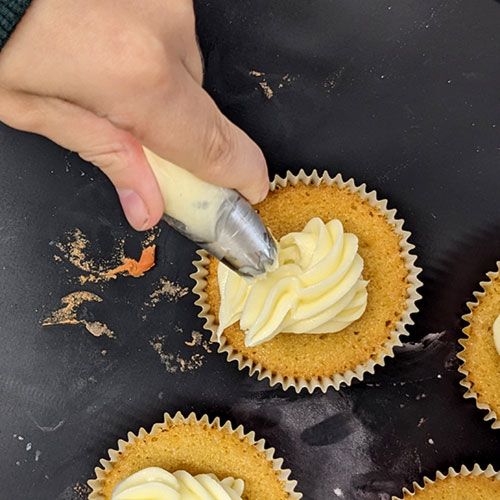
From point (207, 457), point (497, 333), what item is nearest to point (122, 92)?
point (207, 457)

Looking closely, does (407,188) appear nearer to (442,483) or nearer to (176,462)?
(442,483)

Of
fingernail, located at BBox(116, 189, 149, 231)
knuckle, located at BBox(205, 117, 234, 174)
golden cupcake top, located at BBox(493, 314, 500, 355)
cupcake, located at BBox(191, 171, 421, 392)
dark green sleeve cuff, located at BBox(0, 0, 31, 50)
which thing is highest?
dark green sleeve cuff, located at BBox(0, 0, 31, 50)

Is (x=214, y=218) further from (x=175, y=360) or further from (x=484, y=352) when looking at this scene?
(x=484, y=352)

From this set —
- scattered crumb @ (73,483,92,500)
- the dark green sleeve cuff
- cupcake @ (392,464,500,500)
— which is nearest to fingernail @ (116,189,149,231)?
the dark green sleeve cuff

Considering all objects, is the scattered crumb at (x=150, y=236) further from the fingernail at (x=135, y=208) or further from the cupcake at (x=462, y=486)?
the cupcake at (x=462, y=486)

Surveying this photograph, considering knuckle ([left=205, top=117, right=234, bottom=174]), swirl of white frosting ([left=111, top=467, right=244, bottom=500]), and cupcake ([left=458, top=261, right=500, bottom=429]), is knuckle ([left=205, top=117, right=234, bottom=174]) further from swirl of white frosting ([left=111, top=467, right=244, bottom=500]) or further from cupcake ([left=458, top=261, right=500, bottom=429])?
cupcake ([left=458, top=261, right=500, bottom=429])

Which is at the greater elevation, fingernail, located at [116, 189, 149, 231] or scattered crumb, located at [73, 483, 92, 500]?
fingernail, located at [116, 189, 149, 231]
